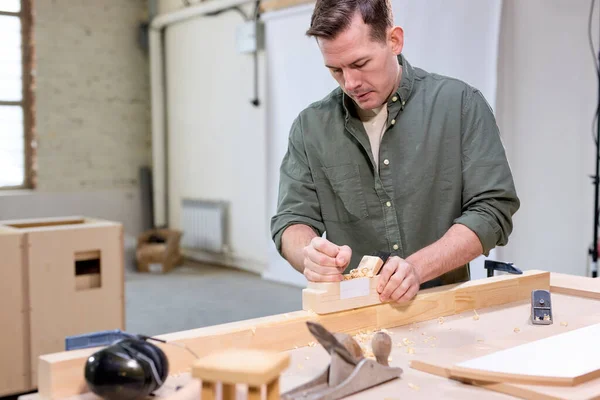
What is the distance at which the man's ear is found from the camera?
193 cm

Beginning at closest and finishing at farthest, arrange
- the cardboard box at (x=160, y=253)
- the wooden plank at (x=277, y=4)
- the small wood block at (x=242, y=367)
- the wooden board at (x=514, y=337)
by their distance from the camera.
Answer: the small wood block at (x=242, y=367)
the wooden board at (x=514, y=337)
the wooden plank at (x=277, y=4)
the cardboard box at (x=160, y=253)

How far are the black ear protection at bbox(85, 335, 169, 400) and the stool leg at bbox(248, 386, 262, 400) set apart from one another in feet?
0.72

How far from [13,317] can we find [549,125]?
325cm

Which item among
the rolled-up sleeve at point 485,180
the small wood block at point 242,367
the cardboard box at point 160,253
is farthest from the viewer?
the cardboard box at point 160,253

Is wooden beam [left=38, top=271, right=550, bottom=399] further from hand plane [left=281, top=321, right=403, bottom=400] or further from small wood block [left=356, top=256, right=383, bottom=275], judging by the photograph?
hand plane [left=281, top=321, right=403, bottom=400]

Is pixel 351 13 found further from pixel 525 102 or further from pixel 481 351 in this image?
pixel 525 102

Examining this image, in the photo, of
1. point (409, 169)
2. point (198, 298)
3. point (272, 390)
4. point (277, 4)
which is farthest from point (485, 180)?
point (277, 4)

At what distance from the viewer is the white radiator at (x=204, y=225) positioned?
24.4 feet

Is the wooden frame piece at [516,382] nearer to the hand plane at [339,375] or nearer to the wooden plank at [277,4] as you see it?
the hand plane at [339,375]

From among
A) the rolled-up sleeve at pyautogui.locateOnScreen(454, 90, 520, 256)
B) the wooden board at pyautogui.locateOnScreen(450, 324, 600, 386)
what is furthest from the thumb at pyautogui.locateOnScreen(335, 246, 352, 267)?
the rolled-up sleeve at pyautogui.locateOnScreen(454, 90, 520, 256)

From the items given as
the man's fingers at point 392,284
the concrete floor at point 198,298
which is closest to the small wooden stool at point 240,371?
the man's fingers at point 392,284

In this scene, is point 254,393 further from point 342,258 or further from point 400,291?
point 400,291

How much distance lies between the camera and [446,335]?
1559mm

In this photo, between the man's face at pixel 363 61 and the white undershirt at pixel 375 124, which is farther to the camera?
the white undershirt at pixel 375 124
